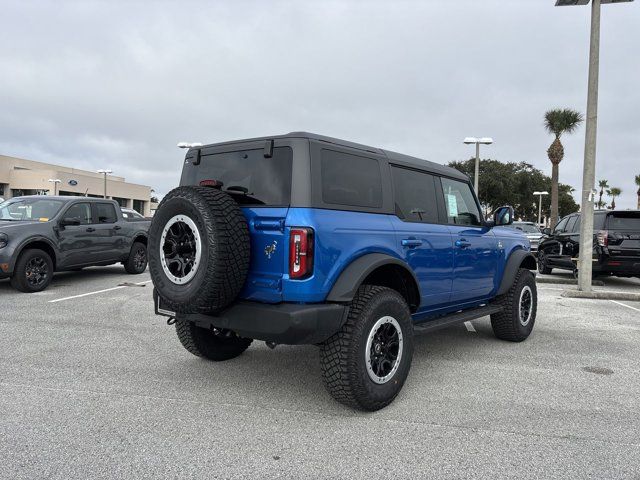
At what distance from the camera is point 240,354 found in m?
4.96

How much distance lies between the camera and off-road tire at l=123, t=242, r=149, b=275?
11203mm

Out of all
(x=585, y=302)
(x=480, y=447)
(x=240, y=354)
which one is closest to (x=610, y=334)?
(x=585, y=302)

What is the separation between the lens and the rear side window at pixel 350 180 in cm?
357

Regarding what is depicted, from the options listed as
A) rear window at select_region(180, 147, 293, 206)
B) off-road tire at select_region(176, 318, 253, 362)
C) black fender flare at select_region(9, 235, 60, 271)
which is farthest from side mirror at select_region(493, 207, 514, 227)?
black fender flare at select_region(9, 235, 60, 271)

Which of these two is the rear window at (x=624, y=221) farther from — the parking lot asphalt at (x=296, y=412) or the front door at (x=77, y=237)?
the front door at (x=77, y=237)

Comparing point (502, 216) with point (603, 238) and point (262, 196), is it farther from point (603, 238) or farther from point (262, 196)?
point (603, 238)

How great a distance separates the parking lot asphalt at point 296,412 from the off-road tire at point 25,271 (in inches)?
107

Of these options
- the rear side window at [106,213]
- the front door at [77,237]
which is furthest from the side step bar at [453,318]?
the rear side window at [106,213]

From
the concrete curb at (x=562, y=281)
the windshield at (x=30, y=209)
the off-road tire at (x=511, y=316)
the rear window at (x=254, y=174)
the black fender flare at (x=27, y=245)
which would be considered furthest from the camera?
the concrete curb at (x=562, y=281)

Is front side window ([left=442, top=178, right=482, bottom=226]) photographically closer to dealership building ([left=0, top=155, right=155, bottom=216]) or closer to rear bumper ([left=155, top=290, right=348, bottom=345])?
rear bumper ([left=155, top=290, right=348, bottom=345])

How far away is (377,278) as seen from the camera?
3.99 meters

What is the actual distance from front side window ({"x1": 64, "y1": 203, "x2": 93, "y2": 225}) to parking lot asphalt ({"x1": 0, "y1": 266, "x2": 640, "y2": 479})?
3975mm

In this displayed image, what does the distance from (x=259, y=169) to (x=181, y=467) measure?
2.11 m

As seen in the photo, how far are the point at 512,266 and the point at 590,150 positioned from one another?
6.02 metres
